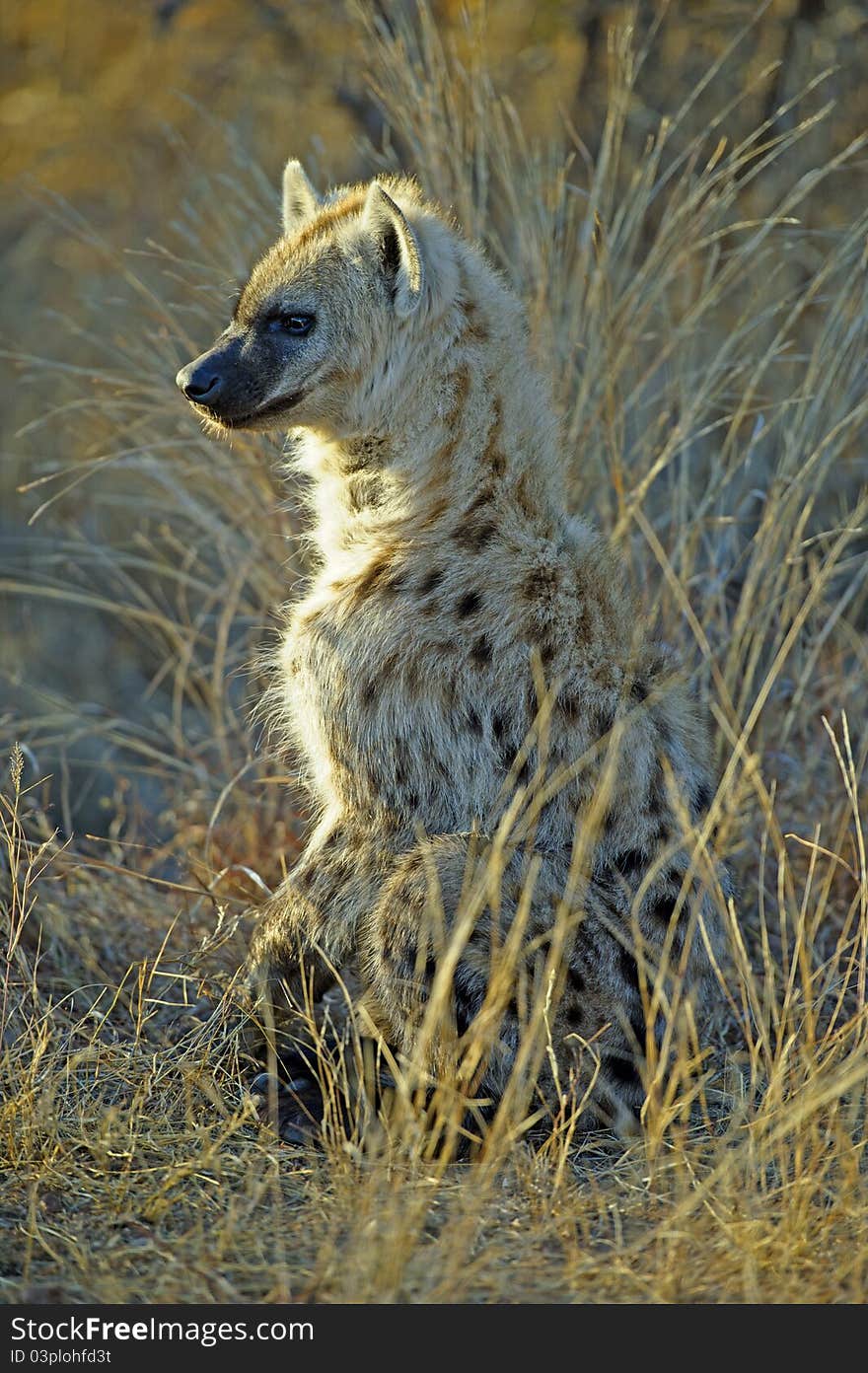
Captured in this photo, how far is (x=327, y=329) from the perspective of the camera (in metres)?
3.59

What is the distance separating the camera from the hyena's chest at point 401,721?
325 cm

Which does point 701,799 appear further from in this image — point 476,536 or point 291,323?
point 291,323

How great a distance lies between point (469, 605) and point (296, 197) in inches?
56.0

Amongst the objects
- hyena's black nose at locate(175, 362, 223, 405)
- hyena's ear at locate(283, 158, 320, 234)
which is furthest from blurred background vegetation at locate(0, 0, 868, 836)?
hyena's black nose at locate(175, 362, 223, 405)

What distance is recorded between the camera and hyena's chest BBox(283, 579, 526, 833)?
10.7ft

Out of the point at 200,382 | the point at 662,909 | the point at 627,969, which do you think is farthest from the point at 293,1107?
the point at 200,382

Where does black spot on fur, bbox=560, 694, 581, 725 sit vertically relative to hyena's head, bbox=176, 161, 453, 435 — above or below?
below

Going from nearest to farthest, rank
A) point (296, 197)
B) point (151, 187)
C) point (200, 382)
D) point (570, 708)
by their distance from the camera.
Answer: point (570, 708)
point (200, 382)
point (296, 197)
point (151, 187)

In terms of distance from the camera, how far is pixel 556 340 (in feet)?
15.0

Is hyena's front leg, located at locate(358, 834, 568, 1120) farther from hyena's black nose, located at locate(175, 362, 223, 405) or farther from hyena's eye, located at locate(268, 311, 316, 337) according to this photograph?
hyena's eye, located at locate(268, 311, 316, 337)

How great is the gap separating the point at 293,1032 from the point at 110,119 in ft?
19.6

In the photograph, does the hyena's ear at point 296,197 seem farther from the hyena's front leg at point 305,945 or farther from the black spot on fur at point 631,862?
the black spot on fur at point 631,862

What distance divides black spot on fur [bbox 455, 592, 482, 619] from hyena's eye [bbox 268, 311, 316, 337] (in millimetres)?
821

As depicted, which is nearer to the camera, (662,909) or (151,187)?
(662,909)
